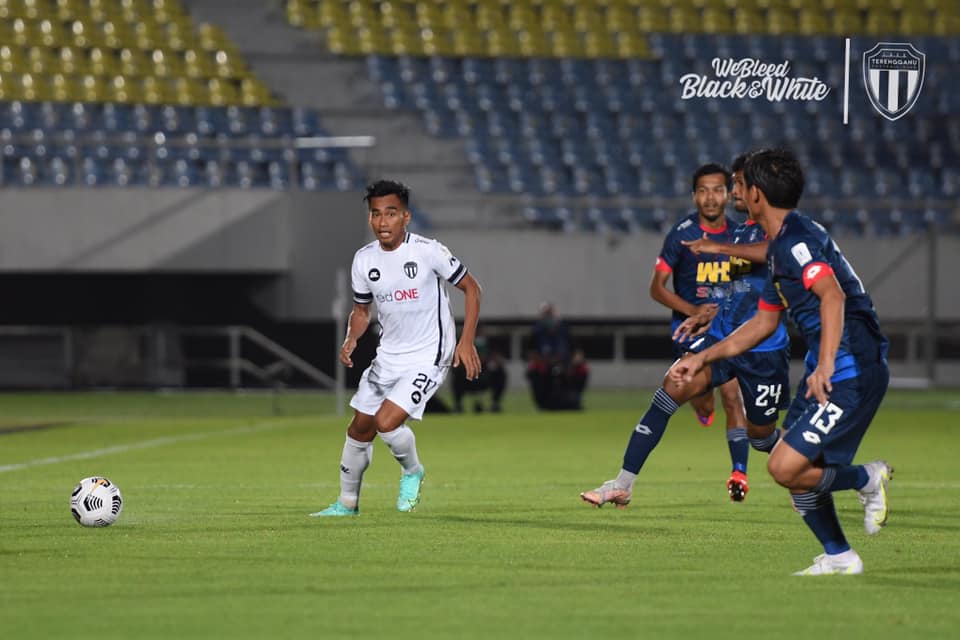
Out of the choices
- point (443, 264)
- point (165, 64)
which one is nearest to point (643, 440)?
point (443, 264)

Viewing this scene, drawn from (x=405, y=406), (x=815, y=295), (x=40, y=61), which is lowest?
(x=405, y=406)

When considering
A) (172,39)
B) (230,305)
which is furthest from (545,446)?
(172,39)

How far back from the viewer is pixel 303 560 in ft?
24.6

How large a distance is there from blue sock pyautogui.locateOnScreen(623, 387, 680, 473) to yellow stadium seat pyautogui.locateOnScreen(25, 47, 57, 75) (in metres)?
20.7

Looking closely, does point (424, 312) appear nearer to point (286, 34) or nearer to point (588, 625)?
point (588, 625)

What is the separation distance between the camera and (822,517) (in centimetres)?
682

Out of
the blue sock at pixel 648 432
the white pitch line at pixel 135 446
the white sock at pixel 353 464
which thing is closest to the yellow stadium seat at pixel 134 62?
the white pitch line at pixel 135 446

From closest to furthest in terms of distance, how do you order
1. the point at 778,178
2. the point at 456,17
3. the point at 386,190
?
the point at 778,178
the point at 386,190
the point at 456,17

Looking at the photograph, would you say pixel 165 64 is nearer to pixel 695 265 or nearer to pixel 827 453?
pixel 695 265

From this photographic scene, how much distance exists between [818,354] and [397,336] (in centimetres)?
355

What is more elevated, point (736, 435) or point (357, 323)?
point (357, 323)

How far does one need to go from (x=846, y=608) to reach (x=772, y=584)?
67cm

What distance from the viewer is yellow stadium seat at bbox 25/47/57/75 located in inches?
1105

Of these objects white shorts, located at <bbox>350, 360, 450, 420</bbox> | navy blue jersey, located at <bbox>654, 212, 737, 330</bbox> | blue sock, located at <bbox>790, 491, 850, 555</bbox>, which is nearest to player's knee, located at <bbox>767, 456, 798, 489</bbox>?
blue sock, located at <bbox>790, 491, 850, 555</bbox>
